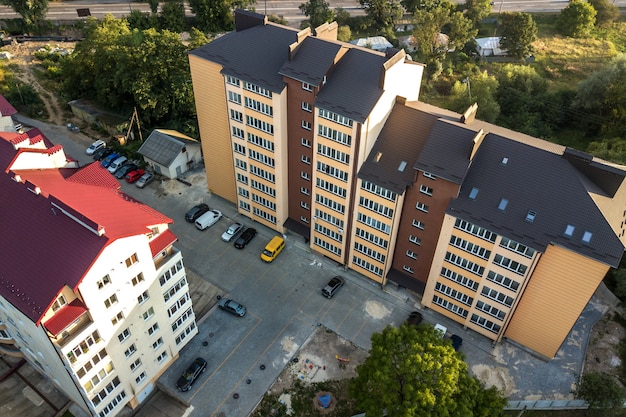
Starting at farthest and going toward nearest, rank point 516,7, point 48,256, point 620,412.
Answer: point 516,7, point 620,412, point 48,256

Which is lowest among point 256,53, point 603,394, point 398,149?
point 603,394

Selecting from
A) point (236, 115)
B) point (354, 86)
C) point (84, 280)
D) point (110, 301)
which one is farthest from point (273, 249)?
point (84, 280)

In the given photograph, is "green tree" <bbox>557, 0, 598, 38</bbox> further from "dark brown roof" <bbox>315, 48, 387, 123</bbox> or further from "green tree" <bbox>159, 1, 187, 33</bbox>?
"green tree" <bbox>159, 1, 187, 33</bbox>

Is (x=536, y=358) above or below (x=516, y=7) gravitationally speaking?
below

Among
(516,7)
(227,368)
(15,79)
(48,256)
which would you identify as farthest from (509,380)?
(516,7)

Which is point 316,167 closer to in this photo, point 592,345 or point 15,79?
point 592,345

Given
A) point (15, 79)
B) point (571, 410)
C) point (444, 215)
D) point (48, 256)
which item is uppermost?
point (48, 256)

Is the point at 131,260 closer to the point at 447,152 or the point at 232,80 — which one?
the point at 232,80
